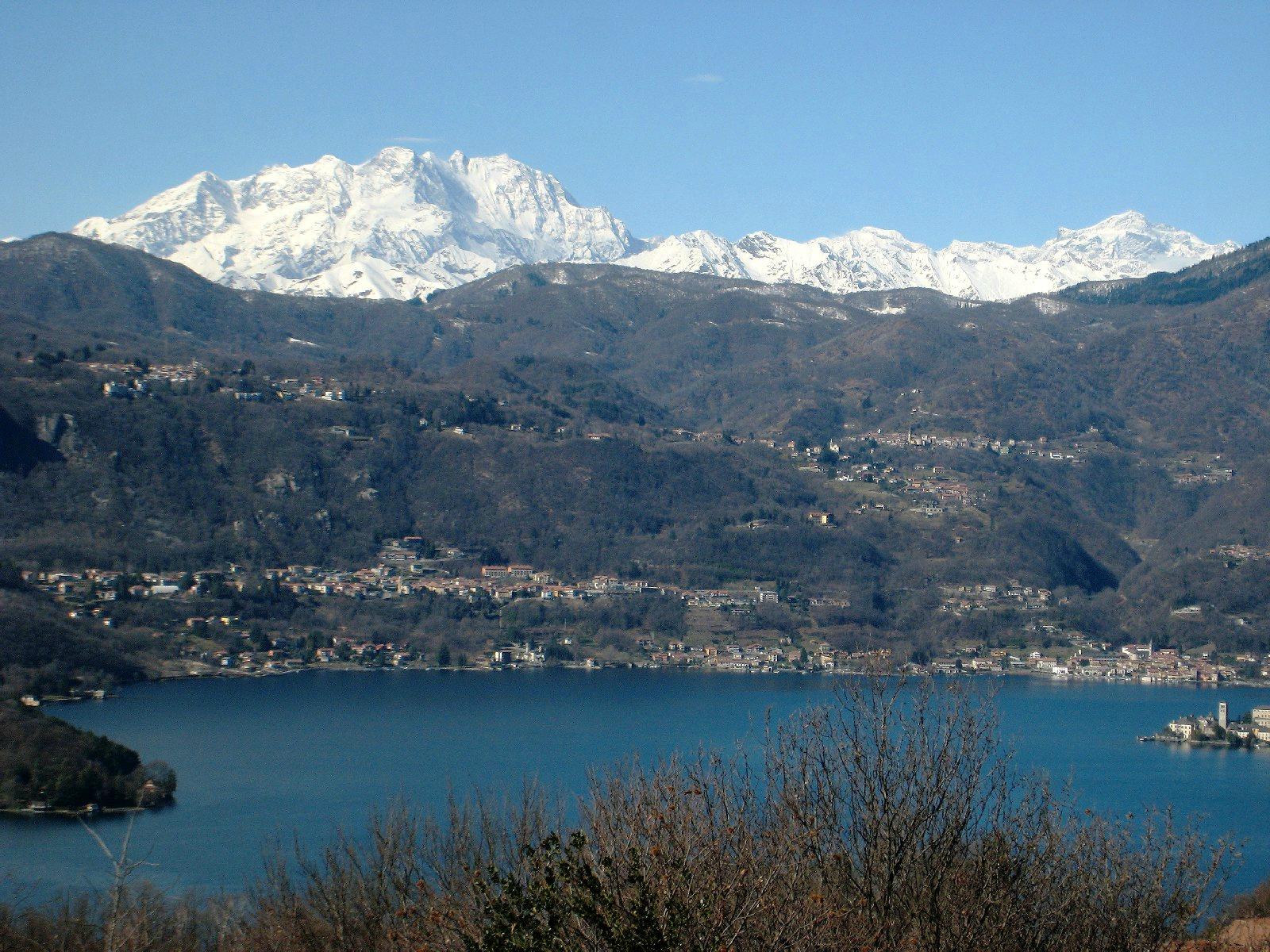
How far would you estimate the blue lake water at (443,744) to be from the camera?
35844 mm

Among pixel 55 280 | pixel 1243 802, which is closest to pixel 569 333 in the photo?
pixel 55 280

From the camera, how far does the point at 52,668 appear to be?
61125 millimetres

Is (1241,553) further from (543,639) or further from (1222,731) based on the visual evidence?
(543,639)

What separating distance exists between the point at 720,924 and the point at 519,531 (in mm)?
96727

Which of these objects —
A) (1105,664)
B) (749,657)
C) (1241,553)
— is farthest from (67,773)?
(1241,553)

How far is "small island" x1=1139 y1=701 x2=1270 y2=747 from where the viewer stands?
60.5 metres

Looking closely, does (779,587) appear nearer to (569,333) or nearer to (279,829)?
(279,829)

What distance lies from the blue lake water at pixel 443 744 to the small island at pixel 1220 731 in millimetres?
1518

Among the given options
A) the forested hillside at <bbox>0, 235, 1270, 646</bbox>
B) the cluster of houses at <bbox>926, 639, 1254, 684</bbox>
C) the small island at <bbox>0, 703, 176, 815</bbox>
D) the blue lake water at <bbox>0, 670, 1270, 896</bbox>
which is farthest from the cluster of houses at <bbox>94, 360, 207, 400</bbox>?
the small island at <bbox>0, 703, 176, 815</bbox>

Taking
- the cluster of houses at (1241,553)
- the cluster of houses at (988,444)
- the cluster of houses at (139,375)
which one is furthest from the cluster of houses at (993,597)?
the cluster of houses at (139,375)

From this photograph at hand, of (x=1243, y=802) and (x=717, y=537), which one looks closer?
(x=1243, y=802)

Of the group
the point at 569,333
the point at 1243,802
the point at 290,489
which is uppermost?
the point at 569,333

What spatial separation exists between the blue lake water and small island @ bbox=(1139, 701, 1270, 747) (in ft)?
4.98

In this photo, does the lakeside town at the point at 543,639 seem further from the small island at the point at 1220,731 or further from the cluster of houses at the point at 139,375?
the cluster of houses at the point at 139,375
